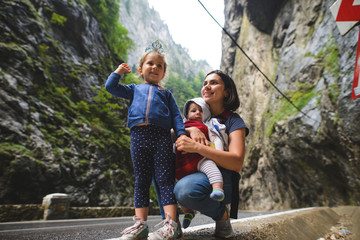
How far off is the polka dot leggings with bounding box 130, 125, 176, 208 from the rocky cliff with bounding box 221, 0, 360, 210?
276 inches

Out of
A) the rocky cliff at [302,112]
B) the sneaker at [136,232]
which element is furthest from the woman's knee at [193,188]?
the rocky cliff at [302,112]

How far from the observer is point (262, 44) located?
17391mm

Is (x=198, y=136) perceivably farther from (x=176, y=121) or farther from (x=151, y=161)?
(x=151, y=161)

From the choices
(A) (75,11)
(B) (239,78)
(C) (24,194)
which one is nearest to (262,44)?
(B) (239,78)

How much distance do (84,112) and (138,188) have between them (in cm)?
957

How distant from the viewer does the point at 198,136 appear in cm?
136

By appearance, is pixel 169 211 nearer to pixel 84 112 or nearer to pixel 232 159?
pixel 232 159

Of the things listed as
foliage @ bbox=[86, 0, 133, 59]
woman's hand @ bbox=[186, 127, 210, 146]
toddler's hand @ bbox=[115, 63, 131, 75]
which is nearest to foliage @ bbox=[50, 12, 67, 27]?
foliage @ bbox=[86, 0, 133, 59]

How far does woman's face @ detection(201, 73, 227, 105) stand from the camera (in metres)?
1.65

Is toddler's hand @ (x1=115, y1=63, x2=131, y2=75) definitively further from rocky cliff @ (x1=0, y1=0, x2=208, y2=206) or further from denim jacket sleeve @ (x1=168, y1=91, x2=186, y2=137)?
rocky cliff @ (x1=0, y1=0, x2=208, y2=206)

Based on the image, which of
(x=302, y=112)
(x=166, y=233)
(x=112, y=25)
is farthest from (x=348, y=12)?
(x=112, y=25)

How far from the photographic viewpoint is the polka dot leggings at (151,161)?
1.39 metres

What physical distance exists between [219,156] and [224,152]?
0.15 ft

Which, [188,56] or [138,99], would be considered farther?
[188,56]
